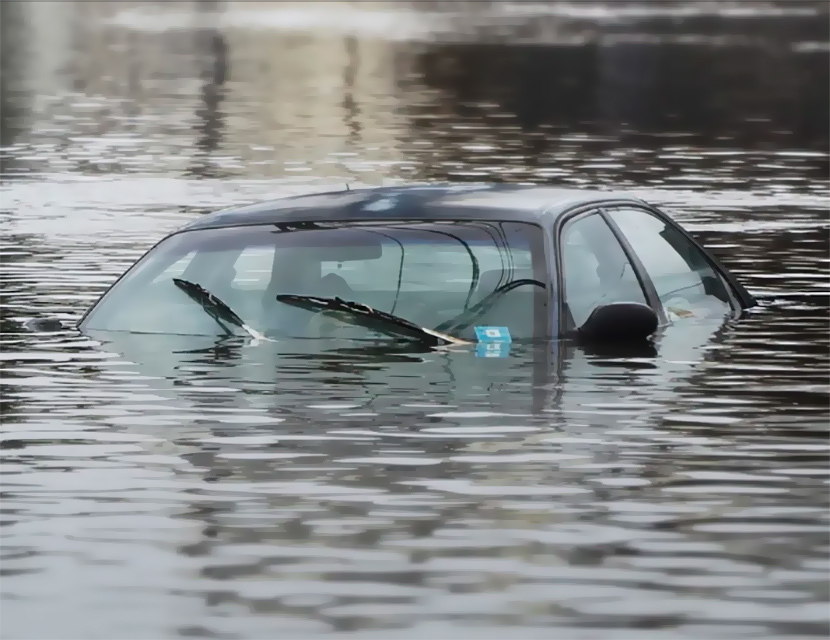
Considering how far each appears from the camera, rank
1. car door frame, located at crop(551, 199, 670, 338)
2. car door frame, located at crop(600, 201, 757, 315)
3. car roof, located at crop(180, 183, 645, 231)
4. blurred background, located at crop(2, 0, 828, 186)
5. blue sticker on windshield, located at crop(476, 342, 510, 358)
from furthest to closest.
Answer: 1. blurred background, located at crop(2, 0, 828, 186)
2. car door frame, located at crop(600, 201, 757, 315)
3. car roof, located at crop(180, 183, 645, 231)
4. car door frame, located at crop(551, 199, 670, 338)
5. blue sticker on windshield, located at crop(476, 342, 510, 358)

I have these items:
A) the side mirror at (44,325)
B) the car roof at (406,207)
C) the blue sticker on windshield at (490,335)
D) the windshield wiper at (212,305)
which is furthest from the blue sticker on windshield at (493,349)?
the side mirror at (44,325)

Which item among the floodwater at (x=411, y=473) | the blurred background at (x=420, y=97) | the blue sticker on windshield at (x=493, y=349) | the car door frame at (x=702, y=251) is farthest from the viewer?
the blurred background at (x=420, y=97)

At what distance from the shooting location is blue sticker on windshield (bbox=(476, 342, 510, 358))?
1369cm

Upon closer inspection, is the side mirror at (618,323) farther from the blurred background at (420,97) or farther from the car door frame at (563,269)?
the blurred background at (420,97)

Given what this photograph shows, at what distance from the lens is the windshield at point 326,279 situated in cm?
1375

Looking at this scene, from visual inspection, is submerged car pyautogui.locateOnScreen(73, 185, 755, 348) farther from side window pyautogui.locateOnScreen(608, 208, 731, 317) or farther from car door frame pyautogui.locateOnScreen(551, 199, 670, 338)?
side window pyautogui.locateOnScreen(608, 208, 731, 317)

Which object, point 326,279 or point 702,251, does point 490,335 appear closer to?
point 326,279

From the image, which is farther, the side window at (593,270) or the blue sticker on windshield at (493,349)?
the side window at (593,270)

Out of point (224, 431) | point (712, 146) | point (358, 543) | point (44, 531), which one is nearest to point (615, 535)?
point (358, 543)

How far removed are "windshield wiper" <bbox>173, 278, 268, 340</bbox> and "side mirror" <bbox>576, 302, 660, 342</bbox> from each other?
1.46m

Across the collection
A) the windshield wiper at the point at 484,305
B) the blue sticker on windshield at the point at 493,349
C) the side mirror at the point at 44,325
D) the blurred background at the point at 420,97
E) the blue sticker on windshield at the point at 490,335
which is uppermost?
the windshield wiper at the point at 484,305

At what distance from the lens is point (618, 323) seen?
45.9ft

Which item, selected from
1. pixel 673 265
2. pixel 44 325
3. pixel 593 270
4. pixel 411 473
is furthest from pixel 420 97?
pixel 411 473

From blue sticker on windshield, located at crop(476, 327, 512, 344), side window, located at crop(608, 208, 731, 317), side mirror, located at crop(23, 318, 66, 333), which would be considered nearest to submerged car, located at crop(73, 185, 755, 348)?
blue sticker on windshield, located at crop(476, 327, 512, 344)
